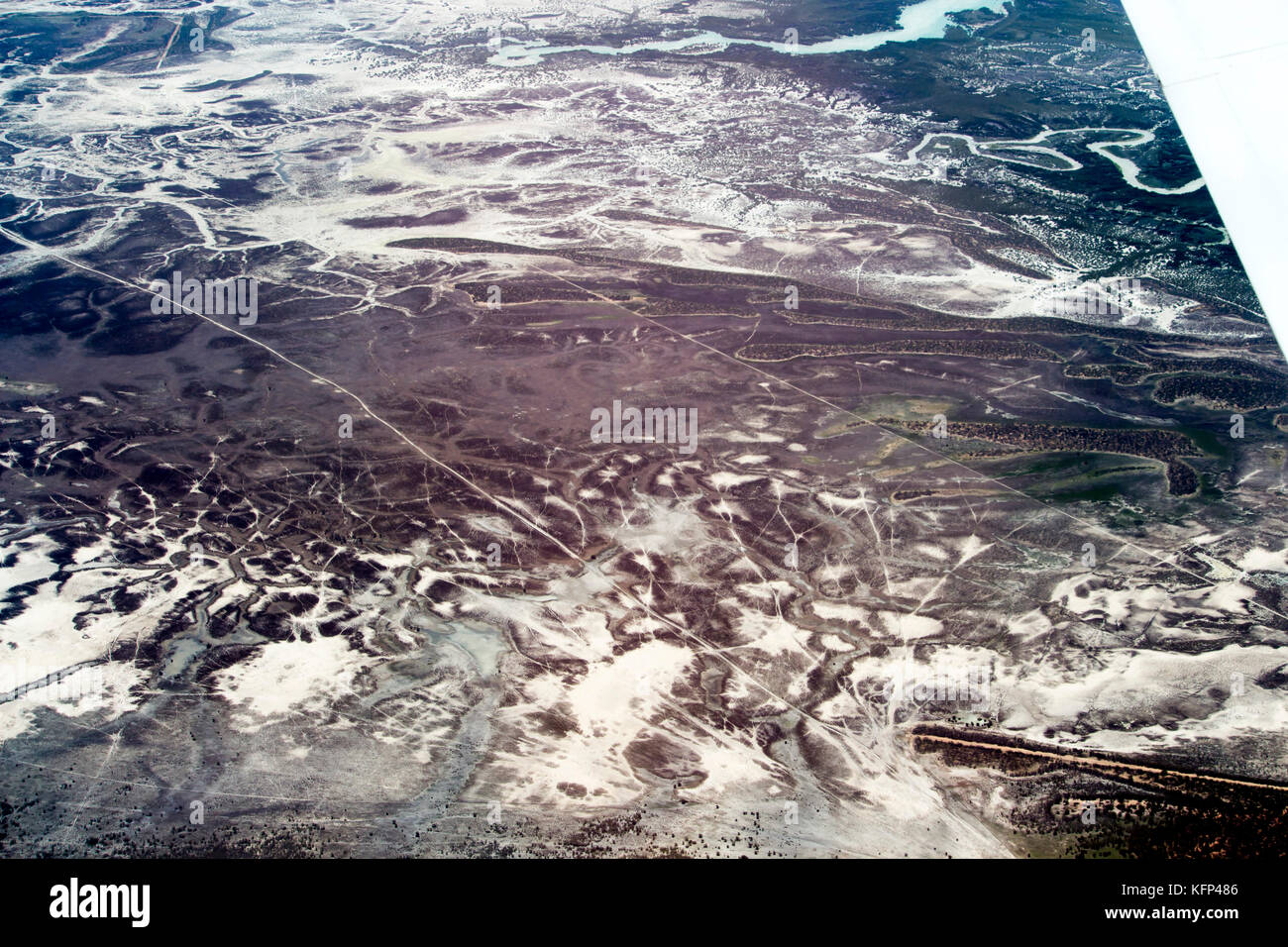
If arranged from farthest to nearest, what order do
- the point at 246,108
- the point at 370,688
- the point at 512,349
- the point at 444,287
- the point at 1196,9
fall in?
the point at 246,108, the point at 444,287, the point at 512,349, the point at 370,688, the point at 1196,9

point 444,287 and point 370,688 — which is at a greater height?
point 444,287

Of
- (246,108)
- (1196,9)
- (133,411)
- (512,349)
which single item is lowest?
(133,411)

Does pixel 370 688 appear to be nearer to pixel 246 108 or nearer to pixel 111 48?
pixel 246 108

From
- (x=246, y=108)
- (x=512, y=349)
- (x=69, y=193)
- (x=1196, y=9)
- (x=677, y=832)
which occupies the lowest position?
(x=677, y=832)

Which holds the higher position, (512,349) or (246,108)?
(246,108)

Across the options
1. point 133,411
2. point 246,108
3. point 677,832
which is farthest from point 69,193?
point 677,832

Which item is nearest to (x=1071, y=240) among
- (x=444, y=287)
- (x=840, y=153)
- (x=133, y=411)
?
(x=840, y=153)

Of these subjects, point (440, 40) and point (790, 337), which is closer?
point (790, 337)

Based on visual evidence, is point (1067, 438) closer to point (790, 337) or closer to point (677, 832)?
point (790, 337)

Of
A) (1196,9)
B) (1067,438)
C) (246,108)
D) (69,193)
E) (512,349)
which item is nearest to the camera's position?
(1196,9)
